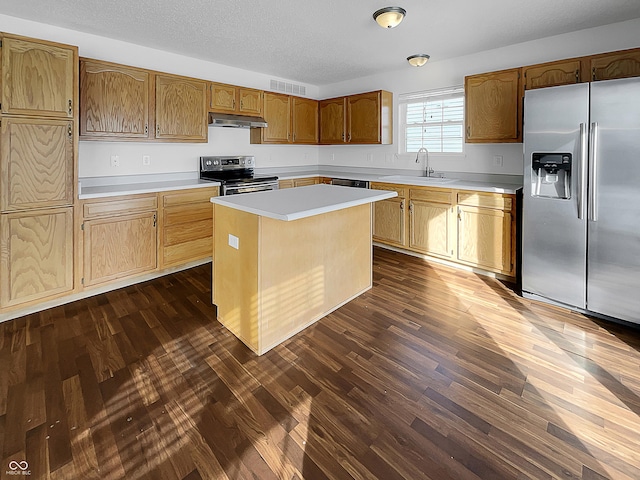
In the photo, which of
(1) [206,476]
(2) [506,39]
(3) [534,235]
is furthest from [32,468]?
(2) [506,39]

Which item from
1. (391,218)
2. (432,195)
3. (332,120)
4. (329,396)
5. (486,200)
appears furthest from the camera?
(332,120)

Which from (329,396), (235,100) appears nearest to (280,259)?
(329,396)

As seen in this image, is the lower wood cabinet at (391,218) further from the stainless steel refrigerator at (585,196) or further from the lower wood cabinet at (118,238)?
the lower wood cabinet at (118,238)

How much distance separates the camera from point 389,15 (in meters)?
2.71

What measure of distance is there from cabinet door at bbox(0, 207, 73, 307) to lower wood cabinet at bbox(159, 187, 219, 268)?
85 cm

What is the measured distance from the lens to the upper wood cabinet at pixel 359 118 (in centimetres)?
484

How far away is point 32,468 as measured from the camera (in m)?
1.44

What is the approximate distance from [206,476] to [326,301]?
1599 mm

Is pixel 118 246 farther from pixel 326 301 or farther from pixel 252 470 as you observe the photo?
pixel 252 470

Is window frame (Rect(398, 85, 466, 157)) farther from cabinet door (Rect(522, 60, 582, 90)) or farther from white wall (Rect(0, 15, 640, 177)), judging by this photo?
cabinet door (Rect(522, 60, 582, 90))

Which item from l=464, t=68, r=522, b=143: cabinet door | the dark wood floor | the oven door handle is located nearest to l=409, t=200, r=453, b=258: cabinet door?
l=464, t=68, r=522, b=143: cabinet door

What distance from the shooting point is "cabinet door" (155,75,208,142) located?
3703 millimetres

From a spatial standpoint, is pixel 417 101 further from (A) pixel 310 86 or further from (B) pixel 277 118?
(B) pixel 277 118

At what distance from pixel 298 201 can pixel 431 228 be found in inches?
88.3
